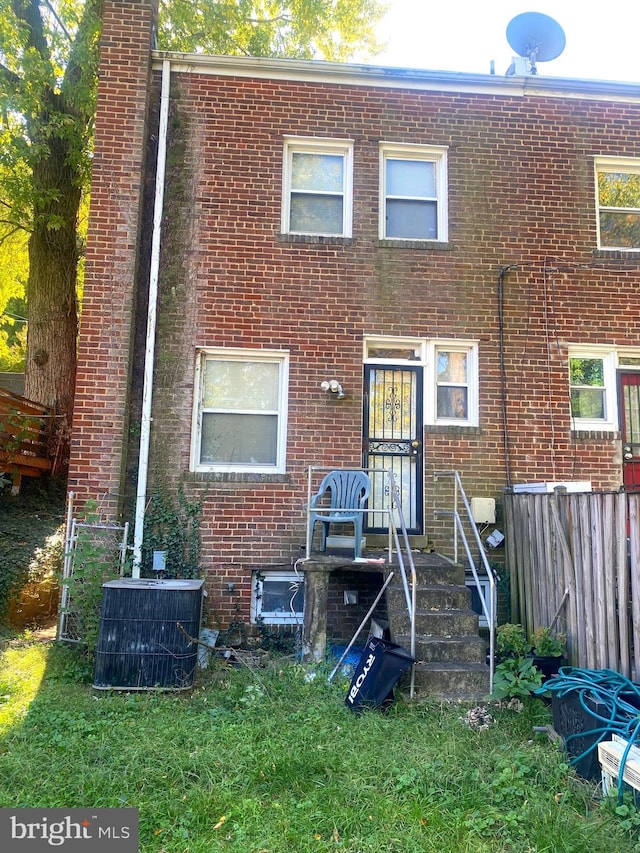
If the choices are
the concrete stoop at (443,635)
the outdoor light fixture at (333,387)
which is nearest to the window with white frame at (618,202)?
the outdoor light fixture at (333,387)

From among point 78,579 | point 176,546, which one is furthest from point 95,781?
point 176,546

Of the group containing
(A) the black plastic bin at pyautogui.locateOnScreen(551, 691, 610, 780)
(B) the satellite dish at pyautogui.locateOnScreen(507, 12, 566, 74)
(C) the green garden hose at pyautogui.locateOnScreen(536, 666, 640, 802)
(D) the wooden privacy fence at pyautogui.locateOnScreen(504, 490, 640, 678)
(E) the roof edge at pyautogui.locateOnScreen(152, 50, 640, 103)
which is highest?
(B) the satellite dish at pyautogui.locateOnScreen(507, 12, 566, 74)

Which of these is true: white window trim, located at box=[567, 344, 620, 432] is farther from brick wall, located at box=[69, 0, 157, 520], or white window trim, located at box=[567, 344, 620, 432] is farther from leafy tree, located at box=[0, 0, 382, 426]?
leafy tree, located at box=[0, 0, 382, 426]

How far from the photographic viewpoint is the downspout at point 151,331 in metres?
6.79

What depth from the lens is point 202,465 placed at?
7.15 m

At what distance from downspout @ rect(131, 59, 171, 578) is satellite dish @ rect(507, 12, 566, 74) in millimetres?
5060

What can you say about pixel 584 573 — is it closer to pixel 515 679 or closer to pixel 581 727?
pixel 515 679

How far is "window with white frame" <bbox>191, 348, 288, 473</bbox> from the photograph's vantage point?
7211 mm

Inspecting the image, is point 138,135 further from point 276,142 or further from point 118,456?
point 118,456

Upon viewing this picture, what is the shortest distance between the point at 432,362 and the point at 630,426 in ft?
8.98

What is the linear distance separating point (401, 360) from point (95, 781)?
5.52 m

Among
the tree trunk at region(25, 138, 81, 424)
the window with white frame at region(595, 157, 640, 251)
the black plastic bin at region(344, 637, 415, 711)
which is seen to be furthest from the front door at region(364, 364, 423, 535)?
the tree trunk at region(25, 138, 81, 424)

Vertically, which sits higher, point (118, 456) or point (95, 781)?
point (118, 456)

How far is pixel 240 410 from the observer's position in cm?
729
